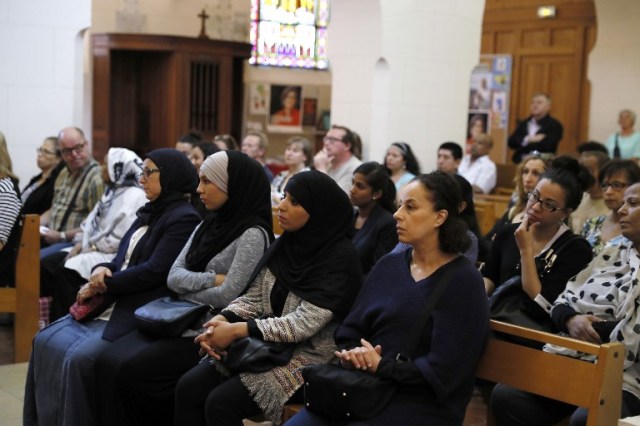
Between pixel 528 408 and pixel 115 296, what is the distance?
6.84ft

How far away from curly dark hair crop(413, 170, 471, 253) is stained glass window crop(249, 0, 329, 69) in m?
10.8

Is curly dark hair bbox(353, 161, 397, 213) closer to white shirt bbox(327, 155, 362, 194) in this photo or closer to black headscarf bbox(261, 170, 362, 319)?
black headscarf bbox(261, 170, 362, 319)

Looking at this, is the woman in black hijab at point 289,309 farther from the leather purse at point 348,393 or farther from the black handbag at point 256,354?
the leather purse at point 348,393

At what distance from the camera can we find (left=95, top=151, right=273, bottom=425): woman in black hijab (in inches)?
152

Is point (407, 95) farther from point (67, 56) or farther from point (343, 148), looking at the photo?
point (67, 56)

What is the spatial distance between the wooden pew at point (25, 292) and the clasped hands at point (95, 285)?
1206 mm

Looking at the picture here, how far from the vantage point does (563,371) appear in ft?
9.78

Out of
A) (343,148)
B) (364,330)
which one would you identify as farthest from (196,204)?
(364,330)

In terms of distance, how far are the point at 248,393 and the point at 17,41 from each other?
458 centimetres

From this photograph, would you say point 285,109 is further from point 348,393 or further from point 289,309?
point 348,393


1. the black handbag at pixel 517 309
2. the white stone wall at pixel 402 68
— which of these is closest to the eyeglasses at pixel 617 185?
the black handbag at pixel 517 309

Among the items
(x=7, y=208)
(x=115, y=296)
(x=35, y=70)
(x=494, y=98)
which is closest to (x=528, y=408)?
(x=115, y=296)

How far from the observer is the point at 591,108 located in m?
11.7

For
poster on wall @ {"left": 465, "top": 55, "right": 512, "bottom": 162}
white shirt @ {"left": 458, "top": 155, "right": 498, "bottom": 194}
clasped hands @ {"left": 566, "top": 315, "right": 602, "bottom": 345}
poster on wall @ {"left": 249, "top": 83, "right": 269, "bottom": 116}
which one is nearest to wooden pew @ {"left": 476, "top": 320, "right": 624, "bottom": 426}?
clasped hands @ {"left": 566, "top": 315, "right": 602, "bottom": 345}
